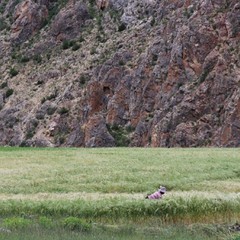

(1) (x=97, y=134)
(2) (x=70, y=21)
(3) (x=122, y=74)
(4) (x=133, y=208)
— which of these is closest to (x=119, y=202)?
(4) (x=133, y=208)

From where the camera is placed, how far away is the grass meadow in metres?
14.1

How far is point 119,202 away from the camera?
16828mm

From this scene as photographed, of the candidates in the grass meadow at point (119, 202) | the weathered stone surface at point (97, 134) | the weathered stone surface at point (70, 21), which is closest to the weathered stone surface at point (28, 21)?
the weathered stone surface at point (70, 21)

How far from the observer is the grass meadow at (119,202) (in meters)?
14.1

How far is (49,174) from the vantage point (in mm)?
24109

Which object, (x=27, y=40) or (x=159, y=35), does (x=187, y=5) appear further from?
(x=27, y=40)

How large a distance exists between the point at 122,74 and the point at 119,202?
1947 inches

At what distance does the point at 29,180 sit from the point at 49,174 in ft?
6.36

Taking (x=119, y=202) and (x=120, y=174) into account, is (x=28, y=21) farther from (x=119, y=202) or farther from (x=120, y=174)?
(x=119, y=202)

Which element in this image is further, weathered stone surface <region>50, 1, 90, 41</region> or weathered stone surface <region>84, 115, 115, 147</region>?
weathered stone surface <region>50, 1, 90, 41</region>

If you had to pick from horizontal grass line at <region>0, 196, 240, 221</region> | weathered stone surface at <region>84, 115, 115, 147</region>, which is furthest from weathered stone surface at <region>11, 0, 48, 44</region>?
horizontal grass line at <region>0, 196, 240, 221</region>

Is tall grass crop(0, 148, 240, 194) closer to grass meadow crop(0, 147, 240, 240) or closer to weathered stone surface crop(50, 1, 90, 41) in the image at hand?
grass meadow crop(0, 147, 240, 240)

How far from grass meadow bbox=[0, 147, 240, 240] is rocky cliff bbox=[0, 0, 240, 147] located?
89.5ft

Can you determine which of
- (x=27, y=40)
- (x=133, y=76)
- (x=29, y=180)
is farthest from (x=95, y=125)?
(x=29, y=180)
